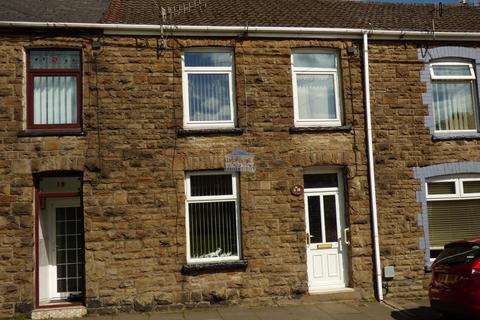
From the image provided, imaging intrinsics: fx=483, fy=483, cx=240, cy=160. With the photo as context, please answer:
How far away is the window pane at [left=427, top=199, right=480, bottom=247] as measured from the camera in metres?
11.0

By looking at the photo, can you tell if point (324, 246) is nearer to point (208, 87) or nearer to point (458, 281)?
point (458, 281)

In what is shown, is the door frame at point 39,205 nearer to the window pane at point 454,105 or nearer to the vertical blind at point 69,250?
the vertical blind at point 69,250

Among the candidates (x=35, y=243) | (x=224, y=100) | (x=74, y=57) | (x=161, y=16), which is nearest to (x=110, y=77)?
(x=74, y=57)

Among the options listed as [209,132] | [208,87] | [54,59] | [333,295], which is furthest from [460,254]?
[54,59]

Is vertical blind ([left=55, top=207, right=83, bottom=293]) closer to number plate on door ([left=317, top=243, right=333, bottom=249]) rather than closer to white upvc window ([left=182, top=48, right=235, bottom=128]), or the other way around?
white upvc window ([left=182, top=48, right=235, bottom=128])

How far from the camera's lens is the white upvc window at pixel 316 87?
1077 centimetres

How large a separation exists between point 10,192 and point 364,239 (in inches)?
287

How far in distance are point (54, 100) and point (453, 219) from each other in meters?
9.12

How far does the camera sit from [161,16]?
10273 mm

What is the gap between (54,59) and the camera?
9.86 m

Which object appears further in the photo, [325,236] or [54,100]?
[325,236]

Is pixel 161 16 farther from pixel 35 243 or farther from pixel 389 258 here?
pixel 389 258

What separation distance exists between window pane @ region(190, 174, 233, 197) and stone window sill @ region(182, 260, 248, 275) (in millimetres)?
1436

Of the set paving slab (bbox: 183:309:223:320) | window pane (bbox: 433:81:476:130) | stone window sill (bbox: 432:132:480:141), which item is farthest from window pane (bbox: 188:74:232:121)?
window pane (bbox: 433:81:476:130)
